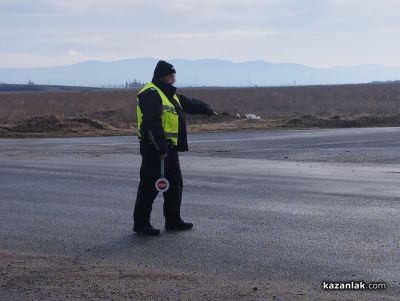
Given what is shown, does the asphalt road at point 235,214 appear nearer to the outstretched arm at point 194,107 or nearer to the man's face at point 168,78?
the outstretched arm at point 194,107

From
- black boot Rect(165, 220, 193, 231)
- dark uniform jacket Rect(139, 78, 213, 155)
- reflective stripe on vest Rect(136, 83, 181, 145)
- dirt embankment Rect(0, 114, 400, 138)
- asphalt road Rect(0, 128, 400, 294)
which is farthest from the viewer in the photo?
dirt embankment Rect(0, 114, 400, 138)

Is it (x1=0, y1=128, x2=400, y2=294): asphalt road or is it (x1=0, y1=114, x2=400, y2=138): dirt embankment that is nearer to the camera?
(x1=0, y1=128, x2=400, y2=294): asphalt road

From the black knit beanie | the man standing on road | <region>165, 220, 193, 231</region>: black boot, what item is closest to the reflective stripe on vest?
the man standing on road

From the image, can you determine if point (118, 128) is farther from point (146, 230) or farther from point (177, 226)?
point (146, 230)

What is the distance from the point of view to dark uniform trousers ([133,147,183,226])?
8.99 metres

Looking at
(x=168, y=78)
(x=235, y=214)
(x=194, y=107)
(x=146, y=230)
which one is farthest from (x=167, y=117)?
(x=235, y=214)

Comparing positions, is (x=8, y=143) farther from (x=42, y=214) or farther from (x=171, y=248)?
(x=171, y=248)

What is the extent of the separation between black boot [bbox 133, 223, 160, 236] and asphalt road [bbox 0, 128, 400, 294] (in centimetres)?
11

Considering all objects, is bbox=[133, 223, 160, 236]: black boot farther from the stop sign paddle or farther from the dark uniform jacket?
the dark uniform jacket

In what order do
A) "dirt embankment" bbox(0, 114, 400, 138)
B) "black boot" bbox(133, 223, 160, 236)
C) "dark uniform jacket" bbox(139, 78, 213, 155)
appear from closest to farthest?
1. "dark uniform jacket" bbox(139, 78, 213, 155)
2. "black boot" bbox(133, 223, 160, 236)
3. "dirt embankment" bbox(0, 114, 400, 138)

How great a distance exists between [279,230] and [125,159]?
9945 mm

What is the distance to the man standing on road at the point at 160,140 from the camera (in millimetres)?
8750

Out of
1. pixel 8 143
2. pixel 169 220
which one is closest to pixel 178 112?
pixel 169 220

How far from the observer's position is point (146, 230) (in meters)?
8.99
